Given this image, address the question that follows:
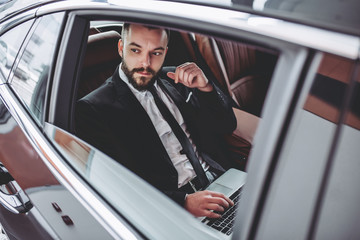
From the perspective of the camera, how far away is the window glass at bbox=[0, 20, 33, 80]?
1.49 meters

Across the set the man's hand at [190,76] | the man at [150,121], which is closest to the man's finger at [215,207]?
the man at [150,121]

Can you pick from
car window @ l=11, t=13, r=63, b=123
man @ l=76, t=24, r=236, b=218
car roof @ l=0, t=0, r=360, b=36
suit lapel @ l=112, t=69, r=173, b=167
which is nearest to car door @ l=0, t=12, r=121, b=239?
car window @ l=11, t=13, r=63, b=123

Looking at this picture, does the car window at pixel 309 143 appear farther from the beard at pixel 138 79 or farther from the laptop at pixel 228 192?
the beard at pixel 138 79

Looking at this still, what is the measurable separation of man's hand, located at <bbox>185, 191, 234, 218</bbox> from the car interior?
0.56 metres

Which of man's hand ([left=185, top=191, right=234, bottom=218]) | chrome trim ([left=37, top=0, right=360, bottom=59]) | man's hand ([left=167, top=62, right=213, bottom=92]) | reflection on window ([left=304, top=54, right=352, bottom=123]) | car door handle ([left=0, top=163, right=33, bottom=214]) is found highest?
chrome trim ([left=37, top=0, right=360, bottom=59])

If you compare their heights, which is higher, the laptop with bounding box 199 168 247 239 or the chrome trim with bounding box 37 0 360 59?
the chrome trim with bounding box 37 0 360 59

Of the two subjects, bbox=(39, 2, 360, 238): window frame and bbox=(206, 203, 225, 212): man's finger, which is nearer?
bbox=(39, 2, 360, 238): window frame

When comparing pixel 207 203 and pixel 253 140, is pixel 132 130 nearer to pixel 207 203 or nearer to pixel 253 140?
pixel 207 203

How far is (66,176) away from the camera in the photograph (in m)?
1.20

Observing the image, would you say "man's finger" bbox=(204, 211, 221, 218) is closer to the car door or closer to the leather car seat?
the car door

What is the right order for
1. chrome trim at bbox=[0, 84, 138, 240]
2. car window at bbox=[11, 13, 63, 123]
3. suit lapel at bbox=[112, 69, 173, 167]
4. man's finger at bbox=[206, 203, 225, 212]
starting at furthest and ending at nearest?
1. suit lapel at bbox=[112, 69, 173, 167]
2. man's finger at bbox=[206, 203, 225, 212]
3. car window at bbox=[11, 13, 63, 123]
4. chrome trim at bbox=[0, 84, 138, 240]

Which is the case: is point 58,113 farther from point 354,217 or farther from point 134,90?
point 354,217

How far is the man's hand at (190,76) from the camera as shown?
181 cm

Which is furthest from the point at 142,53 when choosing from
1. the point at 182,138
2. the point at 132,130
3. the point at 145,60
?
the point at 182,138
